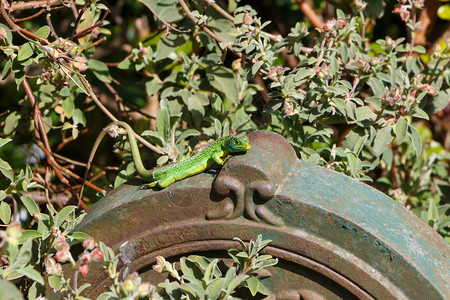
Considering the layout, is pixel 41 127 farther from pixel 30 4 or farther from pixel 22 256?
pixel 22 256

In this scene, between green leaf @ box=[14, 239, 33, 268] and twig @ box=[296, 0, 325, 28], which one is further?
twig @ box=[296, 0, 325, 28]

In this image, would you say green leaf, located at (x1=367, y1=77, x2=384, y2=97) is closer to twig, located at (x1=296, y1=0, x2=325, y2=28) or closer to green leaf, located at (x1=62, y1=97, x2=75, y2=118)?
twig, located at (x1=296, y1=0, x2=325, y2=28)

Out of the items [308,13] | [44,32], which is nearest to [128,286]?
[44,32]

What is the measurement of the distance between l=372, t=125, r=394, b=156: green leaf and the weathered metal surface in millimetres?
376

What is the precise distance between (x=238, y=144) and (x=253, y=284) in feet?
1.38

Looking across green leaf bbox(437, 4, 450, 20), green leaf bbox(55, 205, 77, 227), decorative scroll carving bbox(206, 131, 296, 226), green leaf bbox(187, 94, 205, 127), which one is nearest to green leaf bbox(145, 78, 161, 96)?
green leaf bbox(187, 94, 205, 127)

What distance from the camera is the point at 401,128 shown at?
2.11 meters

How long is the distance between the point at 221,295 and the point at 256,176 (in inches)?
13.4

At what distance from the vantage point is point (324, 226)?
161 cm

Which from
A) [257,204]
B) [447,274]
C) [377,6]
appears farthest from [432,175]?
[257,204]

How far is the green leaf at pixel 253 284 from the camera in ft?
5.27

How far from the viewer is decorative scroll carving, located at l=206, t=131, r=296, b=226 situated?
5.31ft

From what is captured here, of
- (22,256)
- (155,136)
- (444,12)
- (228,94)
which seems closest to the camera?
(22,256)

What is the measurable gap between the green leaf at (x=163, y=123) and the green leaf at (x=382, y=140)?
764 mm
